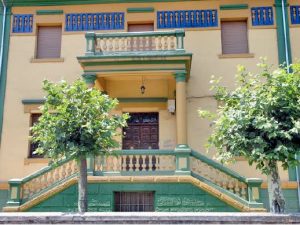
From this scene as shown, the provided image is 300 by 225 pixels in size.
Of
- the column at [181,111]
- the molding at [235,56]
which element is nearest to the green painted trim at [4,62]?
the column at [181,111]

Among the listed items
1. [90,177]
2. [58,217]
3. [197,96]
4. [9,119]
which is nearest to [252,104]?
[58,217]

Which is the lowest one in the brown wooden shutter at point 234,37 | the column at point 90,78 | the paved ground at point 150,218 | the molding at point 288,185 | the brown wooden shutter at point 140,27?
the paved ground at point 150,218

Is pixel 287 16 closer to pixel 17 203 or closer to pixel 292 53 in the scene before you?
pixel 292 53

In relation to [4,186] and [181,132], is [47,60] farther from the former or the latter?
[181,132]

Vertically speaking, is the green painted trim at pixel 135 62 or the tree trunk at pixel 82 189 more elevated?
the green painted trim at pixel 135 62

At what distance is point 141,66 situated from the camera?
1284 cm

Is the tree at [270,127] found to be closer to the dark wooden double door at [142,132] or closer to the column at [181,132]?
the column at [181,132]

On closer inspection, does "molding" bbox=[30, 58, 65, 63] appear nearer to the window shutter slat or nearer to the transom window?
the window shutter slat

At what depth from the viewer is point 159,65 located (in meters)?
12.8

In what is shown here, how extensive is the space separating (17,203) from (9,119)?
13.8 ft

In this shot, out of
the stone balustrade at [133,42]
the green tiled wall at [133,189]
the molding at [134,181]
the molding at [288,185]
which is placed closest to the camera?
the molding at [134,181]

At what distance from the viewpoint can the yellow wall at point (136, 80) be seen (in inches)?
557

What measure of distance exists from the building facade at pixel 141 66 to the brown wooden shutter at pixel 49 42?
0.04 meters

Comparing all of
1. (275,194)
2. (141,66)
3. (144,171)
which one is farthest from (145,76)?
(275,194)
